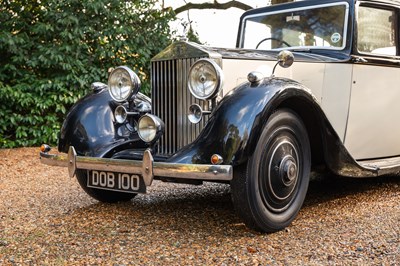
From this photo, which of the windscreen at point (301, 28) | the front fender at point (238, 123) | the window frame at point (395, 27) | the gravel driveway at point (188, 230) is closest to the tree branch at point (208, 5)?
the windscreen at point (301, 28)

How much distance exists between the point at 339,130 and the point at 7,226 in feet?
8.87

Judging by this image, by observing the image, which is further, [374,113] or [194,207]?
[374,113]

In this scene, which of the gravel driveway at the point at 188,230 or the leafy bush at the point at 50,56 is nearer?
the gravel driveway at the point at 188,230

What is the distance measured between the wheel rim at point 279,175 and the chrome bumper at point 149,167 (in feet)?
1.27

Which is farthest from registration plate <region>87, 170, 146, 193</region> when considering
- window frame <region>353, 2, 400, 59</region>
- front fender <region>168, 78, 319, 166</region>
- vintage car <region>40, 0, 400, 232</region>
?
window frame <region>353, 2, 400, 59</region>

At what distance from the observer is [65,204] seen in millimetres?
4328

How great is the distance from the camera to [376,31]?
15.1ft

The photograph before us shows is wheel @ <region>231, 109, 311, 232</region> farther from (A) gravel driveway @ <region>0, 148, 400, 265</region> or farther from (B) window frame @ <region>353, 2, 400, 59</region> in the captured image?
(B) window frame @ <region>353, 2, 400, 59</region>

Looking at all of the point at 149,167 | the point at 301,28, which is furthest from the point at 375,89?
the point at 149,167

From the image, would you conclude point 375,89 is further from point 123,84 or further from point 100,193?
point 100,193

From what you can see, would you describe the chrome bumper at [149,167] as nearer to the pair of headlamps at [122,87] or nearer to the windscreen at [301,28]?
the pair of headlamps at [122,87]

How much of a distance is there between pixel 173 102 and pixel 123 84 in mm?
444

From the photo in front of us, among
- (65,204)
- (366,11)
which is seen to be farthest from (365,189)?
(65,204)

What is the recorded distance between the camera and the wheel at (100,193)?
4125 mm
